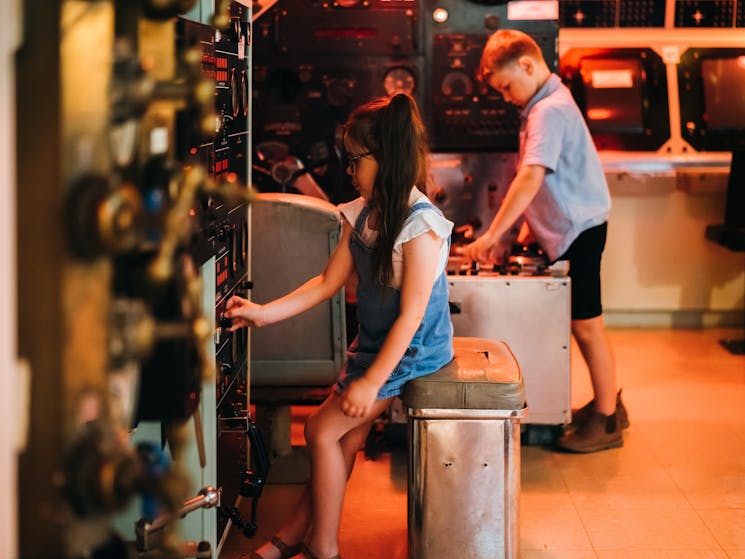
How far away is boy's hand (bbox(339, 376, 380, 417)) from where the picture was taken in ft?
9.75

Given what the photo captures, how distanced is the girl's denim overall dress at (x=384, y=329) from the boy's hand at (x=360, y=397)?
0.22m

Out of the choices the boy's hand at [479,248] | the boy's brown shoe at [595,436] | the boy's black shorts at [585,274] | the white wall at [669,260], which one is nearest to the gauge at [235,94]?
the boy's hand at [479,248]

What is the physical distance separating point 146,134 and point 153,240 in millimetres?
206

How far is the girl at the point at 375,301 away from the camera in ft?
9.99

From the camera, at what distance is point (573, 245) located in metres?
4.54

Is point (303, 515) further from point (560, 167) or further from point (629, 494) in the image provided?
point (560, 167)

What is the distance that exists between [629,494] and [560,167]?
4.27ft

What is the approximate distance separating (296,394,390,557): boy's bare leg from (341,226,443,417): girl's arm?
15cm

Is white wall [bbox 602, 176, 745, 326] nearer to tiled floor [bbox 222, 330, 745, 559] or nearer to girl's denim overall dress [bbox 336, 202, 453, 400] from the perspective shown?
tiled floor [bbox 222, 330, 745, 559]

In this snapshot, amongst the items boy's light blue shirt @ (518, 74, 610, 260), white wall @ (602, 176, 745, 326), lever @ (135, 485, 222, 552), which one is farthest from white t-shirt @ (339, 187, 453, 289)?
white wall @ (602, 176, 745, 326)

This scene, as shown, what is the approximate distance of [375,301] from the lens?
126 inches

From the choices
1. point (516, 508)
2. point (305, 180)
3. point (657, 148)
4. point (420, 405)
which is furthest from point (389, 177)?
point (657, 148)


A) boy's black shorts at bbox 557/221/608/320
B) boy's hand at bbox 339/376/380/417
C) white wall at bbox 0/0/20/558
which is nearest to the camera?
white wall at bbox 0/0/20/558

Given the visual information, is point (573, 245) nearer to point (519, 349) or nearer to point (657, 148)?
point (519, 349)
